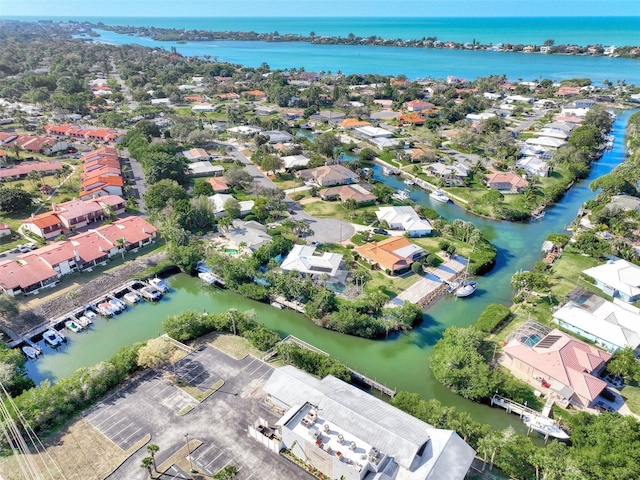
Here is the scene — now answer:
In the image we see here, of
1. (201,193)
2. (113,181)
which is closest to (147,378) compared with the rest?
(201,193)

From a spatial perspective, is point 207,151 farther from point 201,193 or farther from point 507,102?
point 507,102

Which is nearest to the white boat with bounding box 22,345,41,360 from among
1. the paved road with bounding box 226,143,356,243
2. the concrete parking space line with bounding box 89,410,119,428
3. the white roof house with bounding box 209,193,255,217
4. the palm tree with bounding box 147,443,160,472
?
the concrete parking space line with bounding box 89,410,119,428

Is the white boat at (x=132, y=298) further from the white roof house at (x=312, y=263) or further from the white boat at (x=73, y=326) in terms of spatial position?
the white roof house at (x=312, y=263)

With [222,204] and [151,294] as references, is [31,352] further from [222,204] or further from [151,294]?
[222,204]

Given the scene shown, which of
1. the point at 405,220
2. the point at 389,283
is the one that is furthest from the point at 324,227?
the point at 389,283

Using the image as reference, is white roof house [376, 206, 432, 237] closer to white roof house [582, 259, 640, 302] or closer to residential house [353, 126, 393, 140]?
white roof house [582, 259, 640, 302]

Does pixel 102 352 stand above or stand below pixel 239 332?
below
